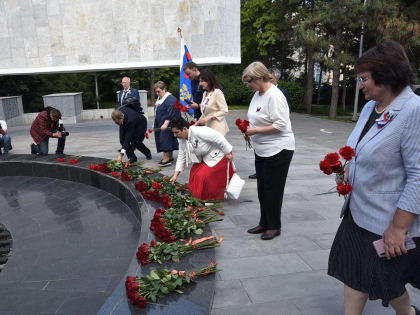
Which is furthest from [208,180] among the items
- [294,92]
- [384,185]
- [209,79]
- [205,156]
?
[294,92]

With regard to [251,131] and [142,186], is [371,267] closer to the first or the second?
[251,131]

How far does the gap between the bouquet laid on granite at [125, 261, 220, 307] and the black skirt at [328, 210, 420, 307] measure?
3.59 ft

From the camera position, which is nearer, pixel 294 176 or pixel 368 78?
pixel 368 78

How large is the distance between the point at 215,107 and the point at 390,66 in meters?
3.75

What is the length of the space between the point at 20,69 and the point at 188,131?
471 inches

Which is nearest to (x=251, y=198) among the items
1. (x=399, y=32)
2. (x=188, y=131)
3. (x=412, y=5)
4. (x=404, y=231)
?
(x=188, y=131)

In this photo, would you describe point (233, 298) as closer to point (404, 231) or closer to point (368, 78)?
point (404, 231)

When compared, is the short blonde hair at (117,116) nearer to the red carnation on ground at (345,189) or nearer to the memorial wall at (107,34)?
the red carnation on ground at (345,189)

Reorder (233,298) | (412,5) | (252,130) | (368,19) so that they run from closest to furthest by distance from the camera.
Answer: (233,298), (252,130), (368,19), (412,5)

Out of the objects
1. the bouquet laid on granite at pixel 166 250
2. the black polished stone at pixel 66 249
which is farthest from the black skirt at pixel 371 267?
the black polished stone at pixel 66 249

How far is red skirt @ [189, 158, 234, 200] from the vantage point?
4.55 meters

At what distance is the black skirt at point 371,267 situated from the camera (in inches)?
69.2

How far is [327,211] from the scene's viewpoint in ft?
14.6

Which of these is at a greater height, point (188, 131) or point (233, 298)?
point (188, 131)
